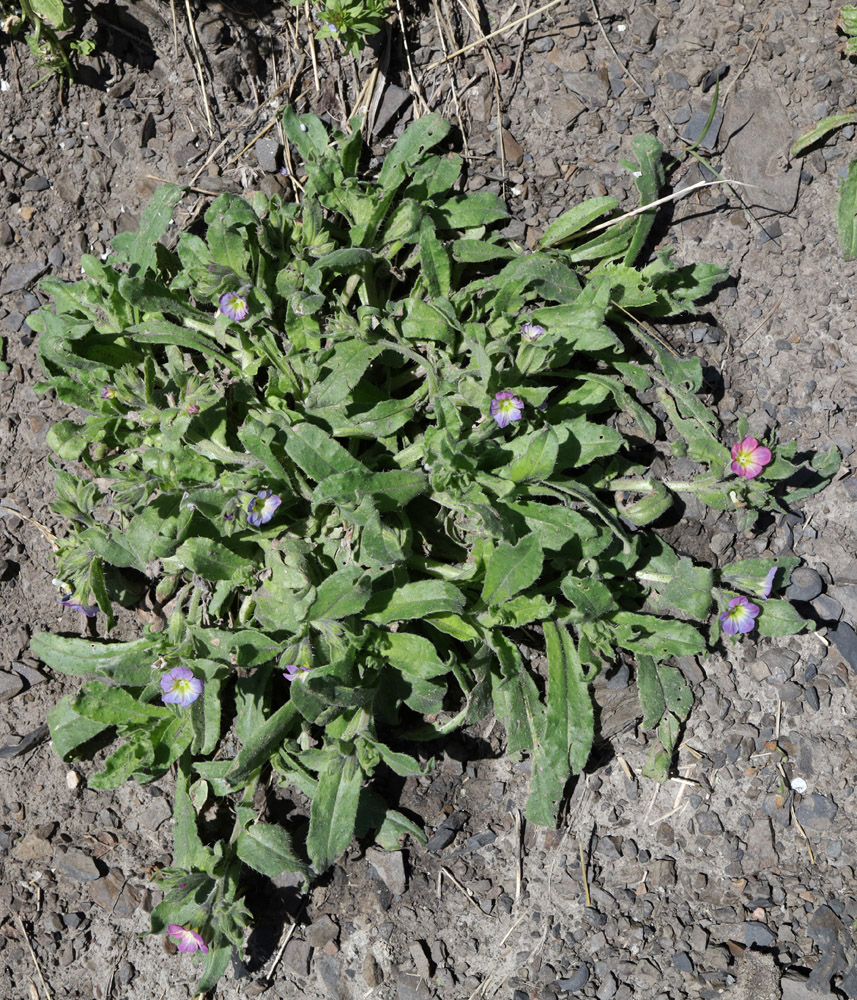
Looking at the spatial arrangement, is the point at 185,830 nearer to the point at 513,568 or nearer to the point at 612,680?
the point at 513,568

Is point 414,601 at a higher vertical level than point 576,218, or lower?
lower

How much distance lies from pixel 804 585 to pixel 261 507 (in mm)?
2506

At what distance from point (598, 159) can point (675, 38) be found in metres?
0.67

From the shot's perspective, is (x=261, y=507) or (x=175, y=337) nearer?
(x=261, y=507)

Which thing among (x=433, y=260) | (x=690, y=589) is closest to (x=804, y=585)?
(x=690, y=589)

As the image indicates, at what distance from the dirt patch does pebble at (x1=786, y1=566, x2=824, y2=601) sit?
1cm

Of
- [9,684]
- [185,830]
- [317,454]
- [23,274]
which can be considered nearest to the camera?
[317,454]

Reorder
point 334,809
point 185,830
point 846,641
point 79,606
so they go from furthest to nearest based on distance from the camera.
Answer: point 846,641, point 79,606, point 185,830, point 334,809

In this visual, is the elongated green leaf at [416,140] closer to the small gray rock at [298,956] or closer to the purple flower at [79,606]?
the purple flower at [79,606]

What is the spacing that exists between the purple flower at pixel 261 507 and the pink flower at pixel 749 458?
74.5 inches

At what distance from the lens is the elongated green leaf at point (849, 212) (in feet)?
12.8

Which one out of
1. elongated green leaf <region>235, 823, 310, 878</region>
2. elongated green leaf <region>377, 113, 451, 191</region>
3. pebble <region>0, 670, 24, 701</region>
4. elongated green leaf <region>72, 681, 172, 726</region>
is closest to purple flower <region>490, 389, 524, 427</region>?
elongated green leaf <region>377, 113, 451, 191</region>

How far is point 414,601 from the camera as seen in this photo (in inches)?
131

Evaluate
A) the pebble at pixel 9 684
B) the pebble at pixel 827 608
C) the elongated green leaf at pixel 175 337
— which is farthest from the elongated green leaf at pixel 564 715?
the pebble at pixel 9 684
